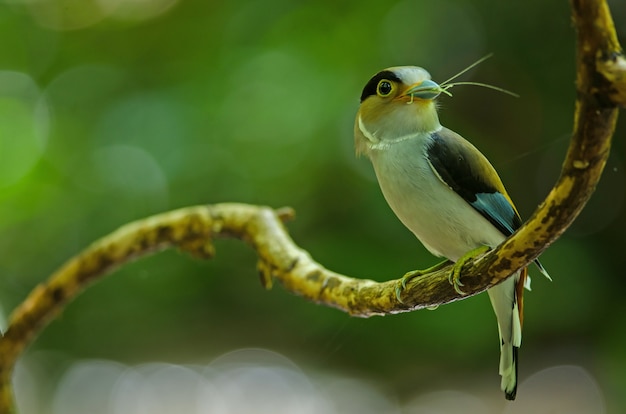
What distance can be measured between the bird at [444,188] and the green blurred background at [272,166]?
0.07 meters

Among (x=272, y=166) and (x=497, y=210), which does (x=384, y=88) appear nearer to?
(x=497, y=210)

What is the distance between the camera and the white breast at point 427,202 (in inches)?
20.7

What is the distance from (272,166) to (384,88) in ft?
2.45

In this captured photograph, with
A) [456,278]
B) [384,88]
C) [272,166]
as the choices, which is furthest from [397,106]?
[272,166]

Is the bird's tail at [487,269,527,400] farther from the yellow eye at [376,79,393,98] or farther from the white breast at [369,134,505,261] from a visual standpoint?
the yellow eye at [376,79,393,98]

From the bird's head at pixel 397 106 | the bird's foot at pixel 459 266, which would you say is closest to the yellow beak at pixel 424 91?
the bird's head at pixel 397 106

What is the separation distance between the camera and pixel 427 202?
0.53m

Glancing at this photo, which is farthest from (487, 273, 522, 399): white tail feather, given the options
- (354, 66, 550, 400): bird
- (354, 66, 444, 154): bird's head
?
(354, 66, 444, 154): bird's head

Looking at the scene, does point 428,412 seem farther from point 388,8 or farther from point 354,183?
point 388,8

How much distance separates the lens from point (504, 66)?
2.27 feet

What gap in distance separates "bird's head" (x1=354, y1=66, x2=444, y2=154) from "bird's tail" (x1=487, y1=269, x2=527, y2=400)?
0.40 ft

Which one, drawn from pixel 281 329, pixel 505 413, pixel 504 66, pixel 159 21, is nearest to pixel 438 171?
pixel 504 66

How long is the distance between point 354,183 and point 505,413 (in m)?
0.35

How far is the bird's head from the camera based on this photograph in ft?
1.63
